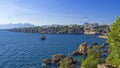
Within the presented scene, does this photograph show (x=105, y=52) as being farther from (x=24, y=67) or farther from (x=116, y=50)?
(x=116, y=50)

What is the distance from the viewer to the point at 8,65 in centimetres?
10412

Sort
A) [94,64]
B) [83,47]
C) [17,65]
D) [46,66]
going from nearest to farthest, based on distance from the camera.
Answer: [94,64] → [46,66] → [17,65] → [83,47]

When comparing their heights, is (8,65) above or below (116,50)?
below

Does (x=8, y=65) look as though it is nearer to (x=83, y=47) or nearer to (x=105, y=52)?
(x=83, y=47)

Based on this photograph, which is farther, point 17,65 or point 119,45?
point 17,65

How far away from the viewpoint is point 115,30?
63312mm

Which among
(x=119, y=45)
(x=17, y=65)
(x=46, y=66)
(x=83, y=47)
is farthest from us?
(x=83, y=47)

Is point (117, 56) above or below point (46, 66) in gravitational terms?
above

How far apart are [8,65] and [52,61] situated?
20776 millimetres

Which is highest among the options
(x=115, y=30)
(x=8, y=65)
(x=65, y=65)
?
(x=115, y=30)

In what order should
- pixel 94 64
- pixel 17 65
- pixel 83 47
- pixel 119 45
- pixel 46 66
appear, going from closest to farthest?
pixel 119 45
pixel 94 64
pixel 46 66
pixel 17 65
pixel 83 47

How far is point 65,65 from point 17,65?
41328mm

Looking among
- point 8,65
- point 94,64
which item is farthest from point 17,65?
point 94,64

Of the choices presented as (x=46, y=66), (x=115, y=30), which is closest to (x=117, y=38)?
(x=115, y=30)
